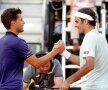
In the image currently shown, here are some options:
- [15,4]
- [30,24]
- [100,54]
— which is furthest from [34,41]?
[100,54]

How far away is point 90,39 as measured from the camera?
17.2 feet

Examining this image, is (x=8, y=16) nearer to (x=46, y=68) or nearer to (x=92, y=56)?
(x=92, y=56)

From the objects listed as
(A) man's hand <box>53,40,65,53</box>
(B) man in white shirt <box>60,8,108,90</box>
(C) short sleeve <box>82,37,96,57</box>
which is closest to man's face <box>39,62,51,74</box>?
(A) man's hand <box>53,40,65,53</box>

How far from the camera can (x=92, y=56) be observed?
5180mm

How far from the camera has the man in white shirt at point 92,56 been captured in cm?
517

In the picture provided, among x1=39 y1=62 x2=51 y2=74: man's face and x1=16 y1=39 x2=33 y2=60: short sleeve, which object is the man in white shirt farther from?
x1=39 y1=62 x2=51 y2=74: man's face

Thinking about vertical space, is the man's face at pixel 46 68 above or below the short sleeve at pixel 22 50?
below

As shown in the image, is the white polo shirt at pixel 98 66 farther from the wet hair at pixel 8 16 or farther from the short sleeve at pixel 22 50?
the wet hair at pixel 8 16

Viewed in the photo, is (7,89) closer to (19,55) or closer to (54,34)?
(19,55)

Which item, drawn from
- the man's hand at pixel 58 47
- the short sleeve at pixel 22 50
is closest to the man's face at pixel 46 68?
the man's hand at pixel 58 47

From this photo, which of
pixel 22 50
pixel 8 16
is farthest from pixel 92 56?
pixel 8 16

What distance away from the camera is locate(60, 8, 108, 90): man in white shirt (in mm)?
5172

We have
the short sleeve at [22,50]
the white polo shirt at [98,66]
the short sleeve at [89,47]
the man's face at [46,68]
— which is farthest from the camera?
the man's face at [46,68]

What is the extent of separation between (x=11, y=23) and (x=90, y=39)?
81cm
